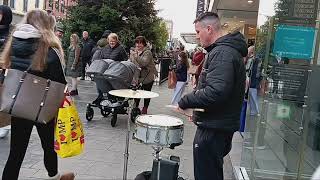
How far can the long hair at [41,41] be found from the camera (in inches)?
154

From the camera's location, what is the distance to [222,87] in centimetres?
324

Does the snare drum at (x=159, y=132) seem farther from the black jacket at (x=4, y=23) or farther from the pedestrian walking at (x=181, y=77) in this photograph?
the pedestrian walking at (x=181, y=77)

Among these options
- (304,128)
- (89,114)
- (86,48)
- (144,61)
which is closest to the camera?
(304,128)

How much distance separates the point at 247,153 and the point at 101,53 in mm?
4475

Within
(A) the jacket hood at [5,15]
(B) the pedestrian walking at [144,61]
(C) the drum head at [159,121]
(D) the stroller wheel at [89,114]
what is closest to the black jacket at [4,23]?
(A) the jacket hood at [5,15]

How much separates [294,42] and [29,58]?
8.64 feet

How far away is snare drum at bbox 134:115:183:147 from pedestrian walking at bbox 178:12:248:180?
407 mm

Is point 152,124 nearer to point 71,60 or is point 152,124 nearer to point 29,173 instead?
point 29,173

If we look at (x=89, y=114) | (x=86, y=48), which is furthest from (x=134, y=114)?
(x=86, y=48)

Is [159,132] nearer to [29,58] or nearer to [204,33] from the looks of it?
[204,33]

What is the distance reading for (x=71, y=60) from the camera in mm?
12141

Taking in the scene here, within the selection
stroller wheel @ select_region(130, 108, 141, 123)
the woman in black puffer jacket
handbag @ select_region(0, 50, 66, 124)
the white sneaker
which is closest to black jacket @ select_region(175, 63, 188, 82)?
stroller wheel @ select_region(130, 108, 141, 123)

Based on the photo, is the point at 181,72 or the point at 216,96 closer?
the point at 216,96

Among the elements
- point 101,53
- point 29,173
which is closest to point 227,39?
point 29,173
